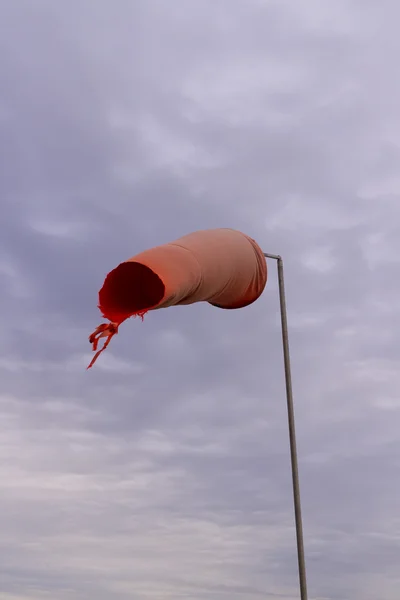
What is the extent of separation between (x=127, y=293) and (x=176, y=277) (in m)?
0.92

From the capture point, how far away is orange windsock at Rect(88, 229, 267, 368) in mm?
13281

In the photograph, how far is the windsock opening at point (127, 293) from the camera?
44.0ft

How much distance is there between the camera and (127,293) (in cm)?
1371

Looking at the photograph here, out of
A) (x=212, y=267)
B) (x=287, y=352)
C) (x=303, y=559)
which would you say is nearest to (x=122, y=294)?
(x=212, y=267)

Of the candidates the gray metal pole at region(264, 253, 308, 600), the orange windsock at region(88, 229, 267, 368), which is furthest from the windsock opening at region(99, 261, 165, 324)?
the gray metal pole at region(264, 253, 308, 600)

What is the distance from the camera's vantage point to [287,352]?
18.6 meters

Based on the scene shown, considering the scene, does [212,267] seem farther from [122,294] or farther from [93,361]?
[93,361]

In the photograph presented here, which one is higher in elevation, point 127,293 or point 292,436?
point 127,293

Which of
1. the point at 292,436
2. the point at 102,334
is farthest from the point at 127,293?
the point at 292,436

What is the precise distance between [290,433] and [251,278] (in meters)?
3.70

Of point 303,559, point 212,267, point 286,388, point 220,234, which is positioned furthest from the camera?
point 286,388

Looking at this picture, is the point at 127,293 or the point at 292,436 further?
the point at 292,436

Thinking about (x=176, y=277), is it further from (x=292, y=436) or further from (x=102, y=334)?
(x=292, y=436)

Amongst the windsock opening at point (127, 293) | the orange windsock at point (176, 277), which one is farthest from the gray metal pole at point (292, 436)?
the windsock opening at point (127, 293)
